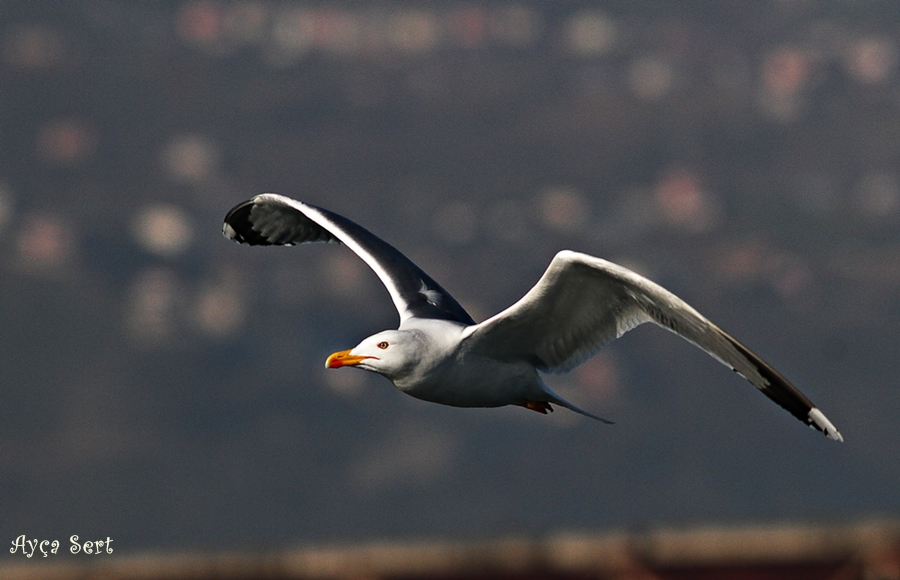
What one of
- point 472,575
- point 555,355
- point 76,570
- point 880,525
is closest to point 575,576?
point 472,575

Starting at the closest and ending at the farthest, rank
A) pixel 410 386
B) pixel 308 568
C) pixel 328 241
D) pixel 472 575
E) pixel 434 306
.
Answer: pixel 410 386 < pixel 434 306 < pixel 328 241 < pixel 308 568 < pixel 472 575

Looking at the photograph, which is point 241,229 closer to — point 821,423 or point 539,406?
point 539,406

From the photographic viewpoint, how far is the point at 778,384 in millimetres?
21766

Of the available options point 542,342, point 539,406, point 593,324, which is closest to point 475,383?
point 542,342

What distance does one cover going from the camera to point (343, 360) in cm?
2331

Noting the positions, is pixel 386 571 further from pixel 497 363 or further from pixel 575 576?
pixel 497 363

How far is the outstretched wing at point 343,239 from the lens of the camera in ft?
87.1

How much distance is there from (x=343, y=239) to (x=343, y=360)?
568 centimetres

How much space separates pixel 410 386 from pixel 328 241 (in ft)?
25.6

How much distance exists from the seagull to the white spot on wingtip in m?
0.01

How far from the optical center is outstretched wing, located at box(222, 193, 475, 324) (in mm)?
26562

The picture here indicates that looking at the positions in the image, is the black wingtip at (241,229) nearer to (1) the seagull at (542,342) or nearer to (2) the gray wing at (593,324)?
(1) the seagull at (542,342)

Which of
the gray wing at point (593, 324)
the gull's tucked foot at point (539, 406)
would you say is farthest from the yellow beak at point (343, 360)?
the gull's tucked foot at point (539, 406)

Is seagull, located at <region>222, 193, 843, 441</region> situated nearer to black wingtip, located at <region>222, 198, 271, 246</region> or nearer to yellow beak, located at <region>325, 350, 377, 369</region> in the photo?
yellow beak, located at <region>325, 350, 377, 369</region>
